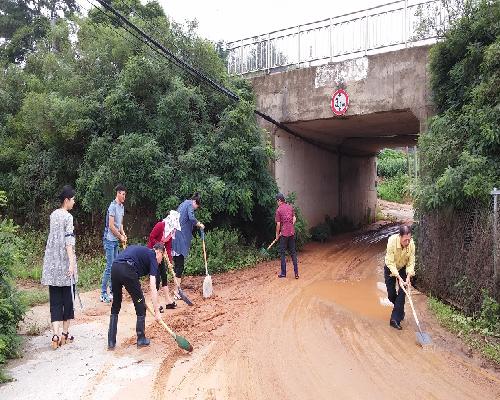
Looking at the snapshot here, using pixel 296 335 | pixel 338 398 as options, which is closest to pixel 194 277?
pixel 296 335

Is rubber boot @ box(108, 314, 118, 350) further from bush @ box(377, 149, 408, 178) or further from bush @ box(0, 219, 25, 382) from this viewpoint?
bush @ box(377, 149, 408, 178)

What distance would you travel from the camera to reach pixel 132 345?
554 cm

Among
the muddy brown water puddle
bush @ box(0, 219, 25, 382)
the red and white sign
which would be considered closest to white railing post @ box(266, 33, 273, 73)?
the red and white sign

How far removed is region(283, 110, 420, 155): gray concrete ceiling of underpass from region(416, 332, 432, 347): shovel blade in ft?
22.2

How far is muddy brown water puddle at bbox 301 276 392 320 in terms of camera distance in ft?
24.0

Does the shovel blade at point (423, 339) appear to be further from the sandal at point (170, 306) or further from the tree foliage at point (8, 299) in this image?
the tree foliage at point (8, 299)

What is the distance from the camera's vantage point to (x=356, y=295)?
27.4ft

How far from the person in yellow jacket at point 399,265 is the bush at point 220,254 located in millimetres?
4618

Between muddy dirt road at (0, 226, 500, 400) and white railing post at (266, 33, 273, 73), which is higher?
white railing post at (266, 33, 273, 73)

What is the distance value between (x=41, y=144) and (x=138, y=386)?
1083 cm

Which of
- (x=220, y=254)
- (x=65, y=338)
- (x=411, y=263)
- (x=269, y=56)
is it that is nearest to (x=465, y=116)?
(x=411, y=263)

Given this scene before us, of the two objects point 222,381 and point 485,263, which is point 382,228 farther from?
point 222,381

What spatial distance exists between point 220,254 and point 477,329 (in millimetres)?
5903

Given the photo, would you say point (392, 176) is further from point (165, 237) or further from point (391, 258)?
point (165, 237)
